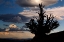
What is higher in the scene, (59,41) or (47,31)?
(59,41)

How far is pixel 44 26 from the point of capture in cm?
3828

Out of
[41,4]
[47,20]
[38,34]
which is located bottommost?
[38,34]

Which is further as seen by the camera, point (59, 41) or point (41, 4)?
point (41, 4)

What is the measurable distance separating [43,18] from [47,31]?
3001 mm

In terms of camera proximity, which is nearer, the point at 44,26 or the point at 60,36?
the point at 60,36

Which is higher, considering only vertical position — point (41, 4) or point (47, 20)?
point (41, 4)

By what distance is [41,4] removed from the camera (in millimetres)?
39250

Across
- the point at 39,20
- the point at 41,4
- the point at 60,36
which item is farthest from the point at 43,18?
the point at 60,36

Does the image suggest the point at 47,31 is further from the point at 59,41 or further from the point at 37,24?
the point at 59,41

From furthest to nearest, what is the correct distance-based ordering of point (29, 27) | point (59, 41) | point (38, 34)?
point (29, 27)
point (38, 34)
point (59, 41)

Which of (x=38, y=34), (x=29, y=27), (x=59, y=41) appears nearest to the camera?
(x=59, y=41)

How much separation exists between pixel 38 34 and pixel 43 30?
5.16 ft

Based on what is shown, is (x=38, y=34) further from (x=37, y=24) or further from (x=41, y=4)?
(x=41, y=4)

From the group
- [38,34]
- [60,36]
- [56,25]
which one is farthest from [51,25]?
[60,36]
